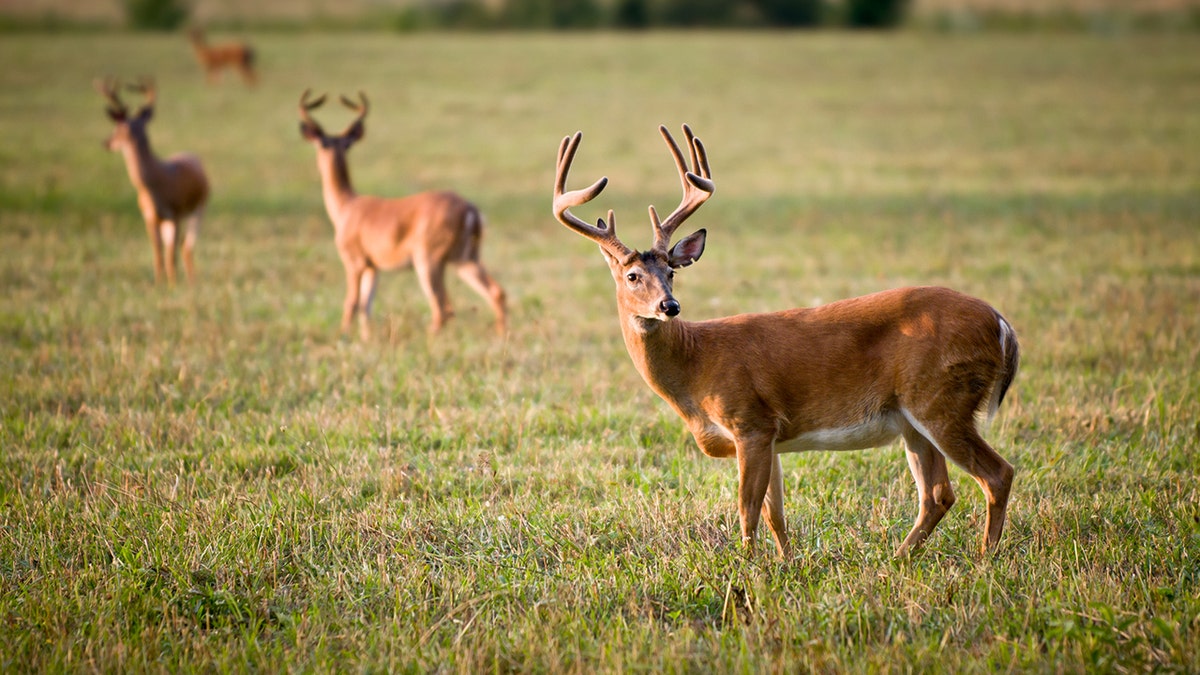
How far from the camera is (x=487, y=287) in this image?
10.4 metres

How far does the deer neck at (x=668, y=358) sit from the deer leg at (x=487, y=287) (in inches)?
183

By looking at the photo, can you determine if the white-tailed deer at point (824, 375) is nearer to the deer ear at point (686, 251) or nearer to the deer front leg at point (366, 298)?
the deer ear at point (686, 251)

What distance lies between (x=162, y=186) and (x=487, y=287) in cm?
Answer: 468

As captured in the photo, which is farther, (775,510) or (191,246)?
(191,246)

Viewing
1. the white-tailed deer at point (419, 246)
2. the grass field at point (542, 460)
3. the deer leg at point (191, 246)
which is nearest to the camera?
the grass field at point (542, 460)

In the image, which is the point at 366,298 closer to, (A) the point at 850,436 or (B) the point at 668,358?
(B) the point at 668,358

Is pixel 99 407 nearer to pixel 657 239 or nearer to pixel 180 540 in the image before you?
pixel 180 540

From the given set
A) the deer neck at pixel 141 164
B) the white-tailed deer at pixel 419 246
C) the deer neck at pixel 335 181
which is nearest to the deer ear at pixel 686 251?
the white-tailed deer at pixel 419 246

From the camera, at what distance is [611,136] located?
1029 inches

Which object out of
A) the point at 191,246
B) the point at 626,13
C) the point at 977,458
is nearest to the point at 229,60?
the point at 626,13

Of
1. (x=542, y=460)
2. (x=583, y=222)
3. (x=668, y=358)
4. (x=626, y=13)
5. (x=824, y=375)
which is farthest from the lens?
(x=626, y=13)

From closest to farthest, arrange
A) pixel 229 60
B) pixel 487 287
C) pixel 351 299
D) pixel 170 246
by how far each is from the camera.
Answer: pixel 351 299
pixel 487 287
pixel 170 246
pixel 229 60

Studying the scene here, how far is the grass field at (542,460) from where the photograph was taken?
180 inches

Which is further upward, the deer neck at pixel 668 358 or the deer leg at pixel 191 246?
the deer neck at pixel 668 358
